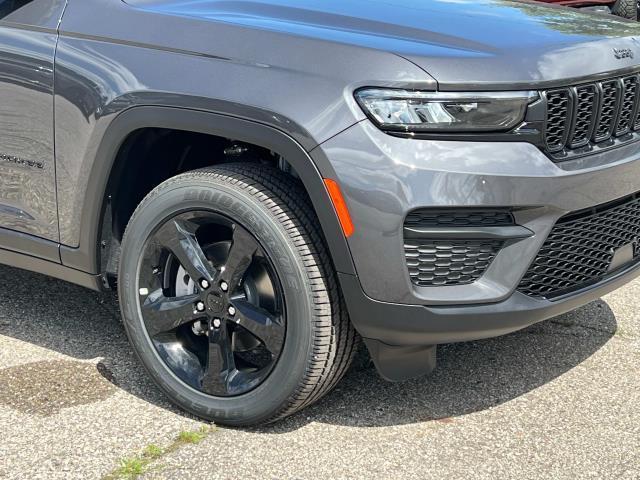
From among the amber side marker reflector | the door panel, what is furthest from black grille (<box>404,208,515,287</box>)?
the door panel

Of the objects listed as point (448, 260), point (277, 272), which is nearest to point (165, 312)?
point (277, 272)

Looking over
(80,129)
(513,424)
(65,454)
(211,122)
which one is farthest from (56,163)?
(513,424)

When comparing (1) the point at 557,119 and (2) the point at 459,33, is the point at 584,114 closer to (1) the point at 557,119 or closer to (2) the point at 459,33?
(1) the point at 557,119

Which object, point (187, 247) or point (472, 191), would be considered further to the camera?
point (187, 247)

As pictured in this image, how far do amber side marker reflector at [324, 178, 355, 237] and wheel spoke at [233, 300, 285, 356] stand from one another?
439 mm

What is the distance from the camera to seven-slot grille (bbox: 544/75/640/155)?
2.76m

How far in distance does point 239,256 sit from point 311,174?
42 centimetres

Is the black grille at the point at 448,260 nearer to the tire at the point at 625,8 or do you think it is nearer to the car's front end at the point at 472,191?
the car's front end at the point at 472,191

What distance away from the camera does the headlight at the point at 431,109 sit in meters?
2.60

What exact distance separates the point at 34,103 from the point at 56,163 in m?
0.22

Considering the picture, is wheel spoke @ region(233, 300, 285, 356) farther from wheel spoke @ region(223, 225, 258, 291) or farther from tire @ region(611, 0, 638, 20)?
tire @ region(611, 0, 638, 20)

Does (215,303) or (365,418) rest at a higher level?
(215,303)

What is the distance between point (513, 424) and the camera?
3.11m

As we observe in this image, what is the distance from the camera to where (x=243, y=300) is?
301 cm
